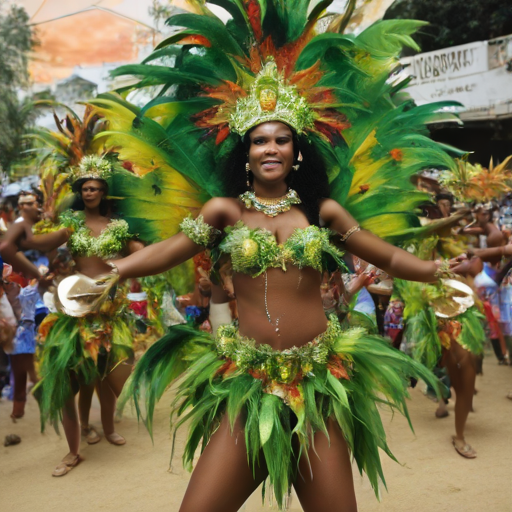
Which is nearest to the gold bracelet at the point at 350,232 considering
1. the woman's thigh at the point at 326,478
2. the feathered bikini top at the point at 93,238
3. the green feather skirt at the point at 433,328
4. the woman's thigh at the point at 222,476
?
the woman's thigh at the point at 326,478

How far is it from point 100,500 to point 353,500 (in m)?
2.48

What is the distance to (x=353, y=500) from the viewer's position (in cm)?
286

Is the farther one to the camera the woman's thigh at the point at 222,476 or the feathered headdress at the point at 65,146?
the feathered headdress at the point at 65,146

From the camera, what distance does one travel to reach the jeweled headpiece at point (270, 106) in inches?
126

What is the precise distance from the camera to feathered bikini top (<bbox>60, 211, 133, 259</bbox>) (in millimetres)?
4883

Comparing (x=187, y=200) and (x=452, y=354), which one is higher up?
(x=187, y=200)

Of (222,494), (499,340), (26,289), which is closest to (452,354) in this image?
(222,494)

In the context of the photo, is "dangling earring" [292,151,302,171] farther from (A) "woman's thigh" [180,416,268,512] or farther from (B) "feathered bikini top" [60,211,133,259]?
(B) "feathered bikini top" [60,211,133,259]

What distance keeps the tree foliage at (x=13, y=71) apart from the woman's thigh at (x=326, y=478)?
58.5 ft

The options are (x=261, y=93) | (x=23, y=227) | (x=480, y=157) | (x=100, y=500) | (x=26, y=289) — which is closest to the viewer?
(x=261, y=93)

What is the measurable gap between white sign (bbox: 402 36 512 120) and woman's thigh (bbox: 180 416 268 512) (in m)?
11.6

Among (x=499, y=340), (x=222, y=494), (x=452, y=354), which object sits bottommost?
(x=499, y=340)

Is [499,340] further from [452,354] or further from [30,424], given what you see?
[30,424]

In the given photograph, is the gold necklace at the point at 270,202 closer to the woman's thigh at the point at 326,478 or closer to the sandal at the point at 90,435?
the woman's thigh at the point at 326,478
